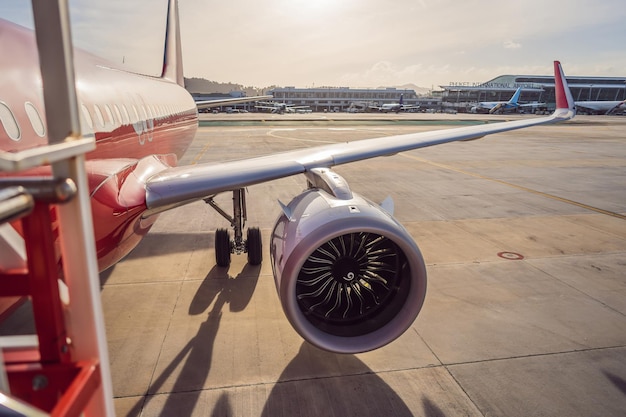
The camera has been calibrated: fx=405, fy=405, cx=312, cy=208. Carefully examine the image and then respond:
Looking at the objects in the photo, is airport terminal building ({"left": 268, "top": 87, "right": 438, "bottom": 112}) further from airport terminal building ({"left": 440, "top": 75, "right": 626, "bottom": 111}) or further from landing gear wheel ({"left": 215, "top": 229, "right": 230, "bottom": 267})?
landing gear wheel ({"left": 215, "top": 229, "right": 230, "bottom": 267})

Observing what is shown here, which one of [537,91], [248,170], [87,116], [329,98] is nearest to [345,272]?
[248,170]

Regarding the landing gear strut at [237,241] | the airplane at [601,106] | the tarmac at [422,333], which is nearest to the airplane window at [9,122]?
the tarmac at [422,333]

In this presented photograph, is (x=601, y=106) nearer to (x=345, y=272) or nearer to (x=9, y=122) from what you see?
(x=345, y=272)

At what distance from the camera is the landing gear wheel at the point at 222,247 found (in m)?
7.09

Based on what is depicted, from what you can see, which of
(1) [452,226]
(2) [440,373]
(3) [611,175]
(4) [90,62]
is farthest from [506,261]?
(3) [611,175]

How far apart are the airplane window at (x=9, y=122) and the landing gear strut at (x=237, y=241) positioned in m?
3.97

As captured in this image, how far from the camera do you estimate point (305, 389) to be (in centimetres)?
426

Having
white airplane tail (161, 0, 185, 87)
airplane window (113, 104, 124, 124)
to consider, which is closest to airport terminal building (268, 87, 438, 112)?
white airplane tail (161, 0, 185, 87)

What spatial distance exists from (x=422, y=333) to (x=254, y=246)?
332cm

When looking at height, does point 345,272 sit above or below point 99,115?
below

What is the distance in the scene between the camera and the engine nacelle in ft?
13.2

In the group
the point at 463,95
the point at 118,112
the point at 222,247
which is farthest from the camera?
the point at 463,95

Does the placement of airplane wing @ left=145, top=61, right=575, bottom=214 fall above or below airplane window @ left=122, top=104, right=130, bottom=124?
below

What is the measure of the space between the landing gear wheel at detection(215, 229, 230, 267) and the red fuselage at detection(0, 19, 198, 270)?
1.56 meters
